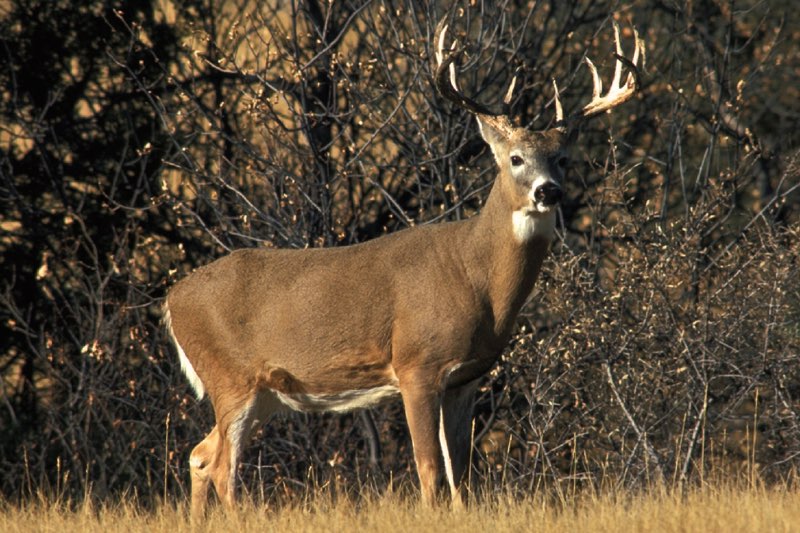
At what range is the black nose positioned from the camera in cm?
680

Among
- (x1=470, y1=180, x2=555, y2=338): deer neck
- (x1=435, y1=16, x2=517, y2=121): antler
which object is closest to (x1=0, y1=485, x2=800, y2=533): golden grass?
(x1=470, y1=180, x2=555, y2=338): deer neck

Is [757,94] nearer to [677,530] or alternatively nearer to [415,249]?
[415,249]

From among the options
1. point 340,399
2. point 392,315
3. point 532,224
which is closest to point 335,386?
point 340,399

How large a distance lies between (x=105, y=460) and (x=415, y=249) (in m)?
3.95

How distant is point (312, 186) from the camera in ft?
31.6

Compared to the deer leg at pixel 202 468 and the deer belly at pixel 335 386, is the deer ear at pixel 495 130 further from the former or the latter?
the deer leg at pixel 202 468

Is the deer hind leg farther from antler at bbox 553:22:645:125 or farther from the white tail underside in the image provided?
antler at bbox 553:22:645:125

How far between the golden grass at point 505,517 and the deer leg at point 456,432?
12.7 inches

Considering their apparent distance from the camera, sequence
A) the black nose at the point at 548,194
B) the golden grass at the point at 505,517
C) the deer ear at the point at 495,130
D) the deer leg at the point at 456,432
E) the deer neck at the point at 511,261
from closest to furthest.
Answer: the golden grass at the point at 505,517
the black nose at the point at 548,194
the deer neck at the point at 511,261
the deer leg at the point at 456,432
the deer ear at the point at 495,130

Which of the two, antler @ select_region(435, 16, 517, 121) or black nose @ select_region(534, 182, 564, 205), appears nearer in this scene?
black nose @ select_region(534, 182, 564, 205)

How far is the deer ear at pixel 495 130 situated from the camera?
730 centimetres

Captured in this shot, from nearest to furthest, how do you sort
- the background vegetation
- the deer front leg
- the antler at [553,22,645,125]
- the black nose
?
the black nose < the deer front leg < the antler at [553,22,645,125] < the background vegetation

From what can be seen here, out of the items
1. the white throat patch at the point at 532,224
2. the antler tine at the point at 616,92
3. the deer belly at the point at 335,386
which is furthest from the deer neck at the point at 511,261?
the antler tine at the point at 616,92

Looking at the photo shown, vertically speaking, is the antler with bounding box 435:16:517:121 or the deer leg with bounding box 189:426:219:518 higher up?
the antler with bounding box 435:16:517:121
